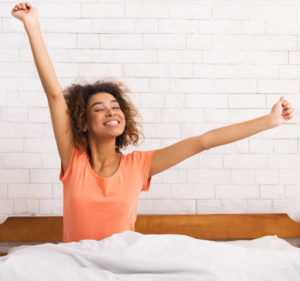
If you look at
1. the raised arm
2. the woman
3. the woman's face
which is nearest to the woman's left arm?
the woman

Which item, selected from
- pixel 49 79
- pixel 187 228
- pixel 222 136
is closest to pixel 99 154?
pixel 49 79

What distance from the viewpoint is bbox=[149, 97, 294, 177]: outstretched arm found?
1.34 metres

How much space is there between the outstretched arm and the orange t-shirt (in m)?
0.15

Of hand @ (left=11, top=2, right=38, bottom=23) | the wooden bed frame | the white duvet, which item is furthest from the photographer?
the wooden bed frame

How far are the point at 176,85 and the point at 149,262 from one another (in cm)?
125

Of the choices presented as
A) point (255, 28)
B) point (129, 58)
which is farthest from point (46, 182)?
point (255, 28)

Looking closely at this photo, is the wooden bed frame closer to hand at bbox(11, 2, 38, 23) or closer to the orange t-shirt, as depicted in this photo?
the orange t-shirt

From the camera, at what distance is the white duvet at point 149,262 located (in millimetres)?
983

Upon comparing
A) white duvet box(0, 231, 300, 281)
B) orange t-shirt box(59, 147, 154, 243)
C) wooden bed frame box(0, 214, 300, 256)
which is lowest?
wooden bed frame box(0, 214, 300, 256)

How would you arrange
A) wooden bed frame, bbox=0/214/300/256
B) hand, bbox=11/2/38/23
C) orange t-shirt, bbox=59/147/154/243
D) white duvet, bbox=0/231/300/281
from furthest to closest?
wooden bed frame, bbox=0/214/300/256 < orange t-shirt, bbox=59/147/154/243 < hand, bbox=11/2/38/23 < white duvet, bbox=0/231/300/281

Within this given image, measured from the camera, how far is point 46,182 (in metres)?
2.05

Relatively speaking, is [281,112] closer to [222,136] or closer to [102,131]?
[222,136]

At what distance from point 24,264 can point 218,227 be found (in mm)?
1199

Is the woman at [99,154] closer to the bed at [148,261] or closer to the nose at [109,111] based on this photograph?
the nose at [109,111]
